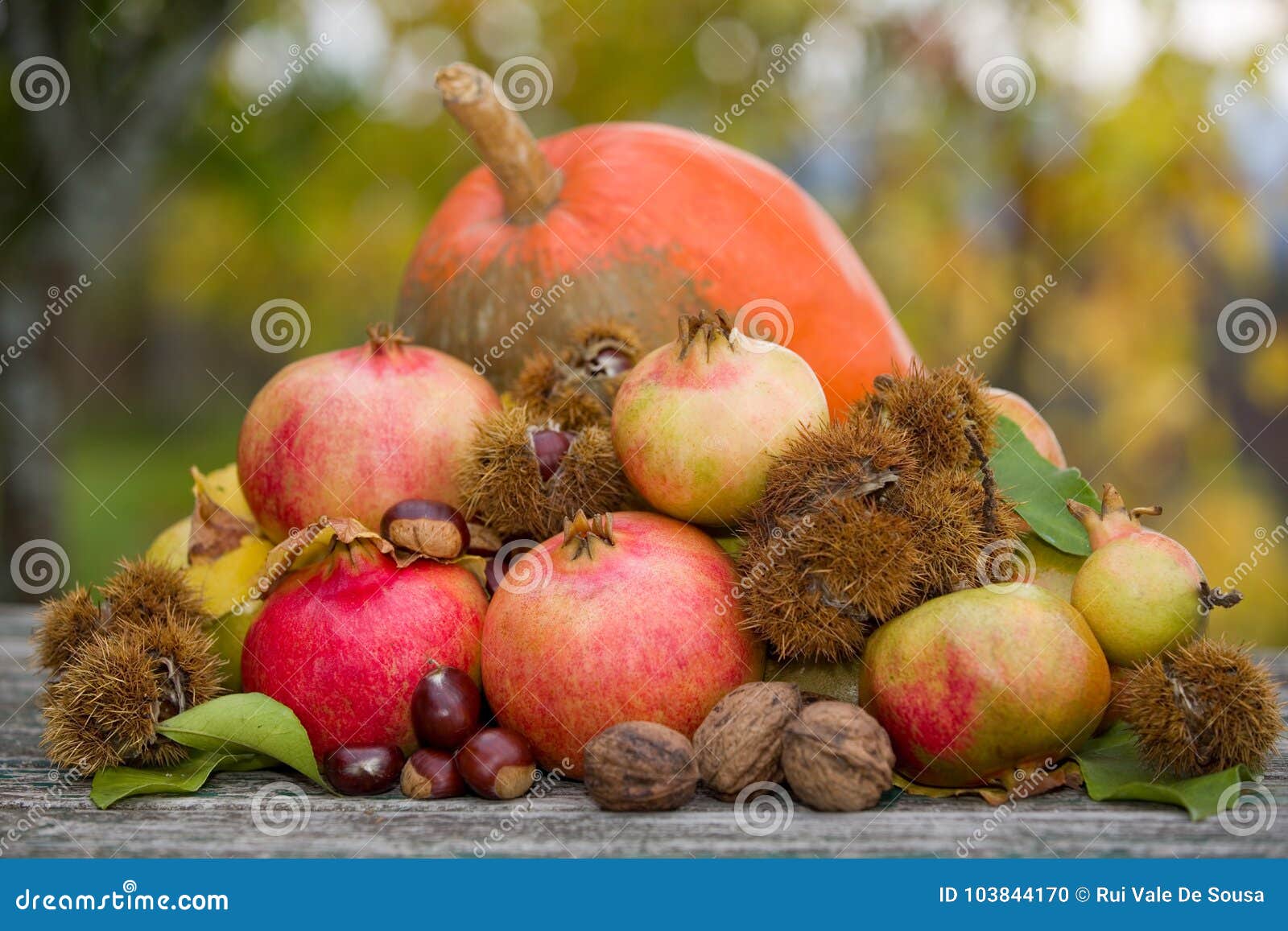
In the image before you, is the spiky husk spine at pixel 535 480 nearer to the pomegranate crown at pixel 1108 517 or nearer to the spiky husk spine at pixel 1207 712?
the pomegranate crown at pixel 1108 517

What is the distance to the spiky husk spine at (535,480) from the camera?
1.53 metres

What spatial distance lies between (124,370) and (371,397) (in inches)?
425

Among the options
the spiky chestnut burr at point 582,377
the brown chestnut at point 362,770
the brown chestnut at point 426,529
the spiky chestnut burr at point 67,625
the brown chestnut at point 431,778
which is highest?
the spiky chestnut burr at point 582,377

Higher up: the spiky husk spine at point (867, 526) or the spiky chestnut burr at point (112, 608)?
the spiky husk spine at point (867, 526)

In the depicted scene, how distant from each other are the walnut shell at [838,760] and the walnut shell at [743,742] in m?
0.02

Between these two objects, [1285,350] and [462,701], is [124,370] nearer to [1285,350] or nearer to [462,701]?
[1285,350]

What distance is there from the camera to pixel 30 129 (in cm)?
348
